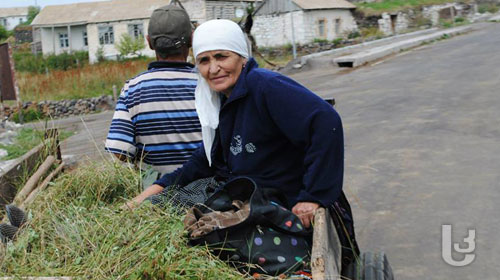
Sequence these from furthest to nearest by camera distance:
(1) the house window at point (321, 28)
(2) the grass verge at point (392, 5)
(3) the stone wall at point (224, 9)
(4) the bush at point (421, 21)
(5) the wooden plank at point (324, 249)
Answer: (3) the stone wall at point (224, 9) < (2) the grass verge at point (392, 5) < (1) the house window at point (321, 28) < (4) the bush at point (421, 21) < (5) the wooden plank at point (324, 249)

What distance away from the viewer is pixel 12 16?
111875 millimetres

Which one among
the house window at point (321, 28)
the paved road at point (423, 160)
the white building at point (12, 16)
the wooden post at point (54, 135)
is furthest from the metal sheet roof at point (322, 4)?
the white building at point (12, 16)

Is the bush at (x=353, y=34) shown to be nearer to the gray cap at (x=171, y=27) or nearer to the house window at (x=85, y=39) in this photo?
the house window at (x=85, y=39)

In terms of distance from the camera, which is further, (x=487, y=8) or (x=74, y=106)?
(x=487, y=8)

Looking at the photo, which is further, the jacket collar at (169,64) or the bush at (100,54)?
the bush at (100,54)

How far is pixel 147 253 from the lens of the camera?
2.37 meters

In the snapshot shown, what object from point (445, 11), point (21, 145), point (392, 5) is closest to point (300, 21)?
point (392, 5)

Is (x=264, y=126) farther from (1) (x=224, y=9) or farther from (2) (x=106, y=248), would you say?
(1) (x=224, y=9)

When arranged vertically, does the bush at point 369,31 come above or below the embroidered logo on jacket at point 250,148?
above

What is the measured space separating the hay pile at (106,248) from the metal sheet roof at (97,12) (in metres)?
47.3

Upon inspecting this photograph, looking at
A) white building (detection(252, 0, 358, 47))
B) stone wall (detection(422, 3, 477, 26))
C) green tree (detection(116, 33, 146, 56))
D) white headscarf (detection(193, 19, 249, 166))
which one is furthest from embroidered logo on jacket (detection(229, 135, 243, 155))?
green tree (detection(116, 33, 146, 56))

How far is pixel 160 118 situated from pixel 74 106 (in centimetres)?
2114

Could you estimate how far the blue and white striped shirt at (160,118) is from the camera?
3.78 meters

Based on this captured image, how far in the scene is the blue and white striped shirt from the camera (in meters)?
3.78
